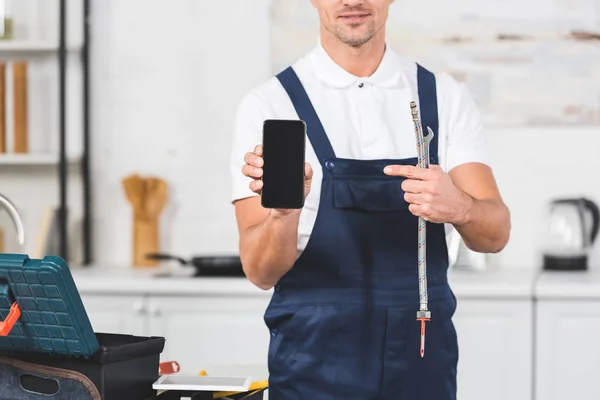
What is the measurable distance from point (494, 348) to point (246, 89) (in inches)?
55.9

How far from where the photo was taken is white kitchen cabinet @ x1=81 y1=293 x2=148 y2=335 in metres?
3.43

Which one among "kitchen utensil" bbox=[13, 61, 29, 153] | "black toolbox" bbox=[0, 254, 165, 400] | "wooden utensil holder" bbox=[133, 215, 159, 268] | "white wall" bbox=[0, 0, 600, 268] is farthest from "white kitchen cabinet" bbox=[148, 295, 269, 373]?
"black toolbox" bbox=[0, 254, 165, 400]

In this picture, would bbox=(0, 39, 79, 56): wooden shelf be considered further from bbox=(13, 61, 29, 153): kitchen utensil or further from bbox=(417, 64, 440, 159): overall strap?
bbox=(417, 64, 440, 159): overall strap

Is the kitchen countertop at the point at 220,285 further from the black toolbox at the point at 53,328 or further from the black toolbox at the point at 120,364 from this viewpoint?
the black toolbox at the point at 53,328

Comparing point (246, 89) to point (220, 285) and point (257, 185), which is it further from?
point (257, 185)

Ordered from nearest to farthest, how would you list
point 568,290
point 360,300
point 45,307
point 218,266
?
point 45,307, point 360,300, point 568,290, point 218,266

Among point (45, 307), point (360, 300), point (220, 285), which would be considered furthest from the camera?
point (220, 285)

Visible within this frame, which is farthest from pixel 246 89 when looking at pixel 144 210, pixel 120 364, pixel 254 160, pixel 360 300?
pixel 120 364

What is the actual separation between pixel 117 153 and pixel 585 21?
192 cm

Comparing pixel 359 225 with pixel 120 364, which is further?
pixel 359 225

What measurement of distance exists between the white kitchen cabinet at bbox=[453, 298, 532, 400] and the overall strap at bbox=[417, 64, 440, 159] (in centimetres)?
140

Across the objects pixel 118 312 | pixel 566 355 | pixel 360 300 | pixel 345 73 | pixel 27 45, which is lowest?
pixel 566 355

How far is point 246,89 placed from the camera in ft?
12.8

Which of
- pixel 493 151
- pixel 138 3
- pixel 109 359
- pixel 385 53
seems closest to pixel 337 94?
pixel 385 53
